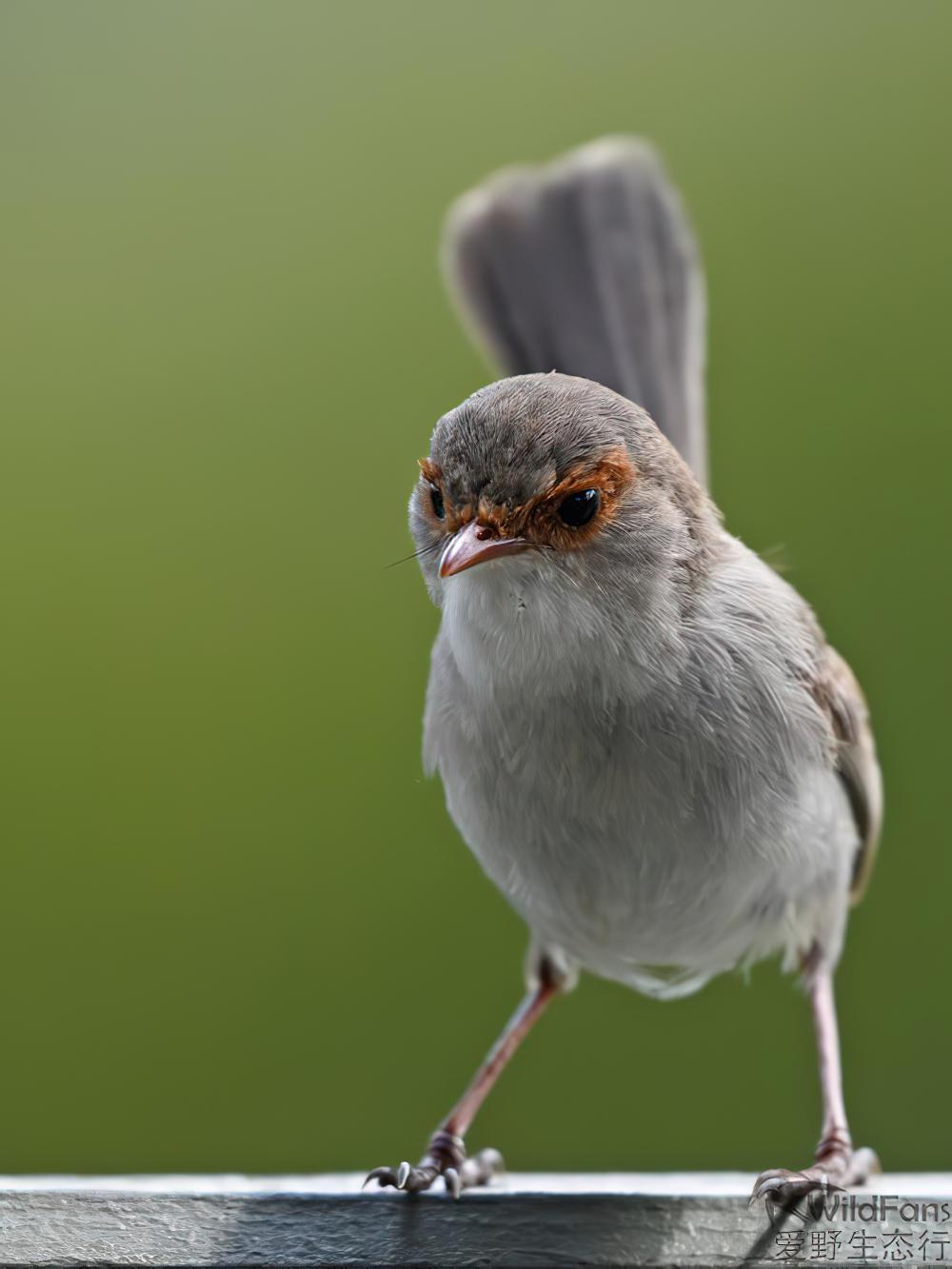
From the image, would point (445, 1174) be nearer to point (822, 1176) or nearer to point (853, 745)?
point (822, 1176)

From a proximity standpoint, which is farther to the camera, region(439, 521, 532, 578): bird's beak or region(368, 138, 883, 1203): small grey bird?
region(368, 138, 883, 1203): small grey bird

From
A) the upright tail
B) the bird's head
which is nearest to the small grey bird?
the bird's head

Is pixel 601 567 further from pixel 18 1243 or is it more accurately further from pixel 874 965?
pixel 874 965

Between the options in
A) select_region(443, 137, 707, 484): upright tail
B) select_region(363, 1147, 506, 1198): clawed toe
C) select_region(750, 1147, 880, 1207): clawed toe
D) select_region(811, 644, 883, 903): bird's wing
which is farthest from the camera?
select_region(443, 137, 707, 484): upright tail

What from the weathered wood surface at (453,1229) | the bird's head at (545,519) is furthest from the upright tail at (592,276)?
the weathered wood surface at (453,1229)

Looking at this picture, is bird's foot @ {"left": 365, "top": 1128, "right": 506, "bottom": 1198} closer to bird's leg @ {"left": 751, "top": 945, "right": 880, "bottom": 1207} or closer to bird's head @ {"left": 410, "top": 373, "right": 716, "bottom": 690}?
bird's leg @ {"left": 751, "top": 945, "right": 880, "bottom": 1207}

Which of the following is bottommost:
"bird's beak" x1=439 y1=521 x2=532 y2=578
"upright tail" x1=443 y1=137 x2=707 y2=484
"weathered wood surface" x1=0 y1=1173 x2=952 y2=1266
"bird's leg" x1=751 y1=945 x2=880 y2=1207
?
"bird's leg" x1=751 y1=945 x2=880 y2=1207

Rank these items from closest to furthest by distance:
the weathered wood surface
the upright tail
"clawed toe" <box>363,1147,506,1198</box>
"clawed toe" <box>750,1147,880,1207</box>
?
the weathered wood surface
"clawed toe" <box>750,1147,880,1207</box>
"clawed toe" <box>363,1147,506,1198</box>
the upright tail

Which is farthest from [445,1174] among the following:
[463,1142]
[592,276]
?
[592,276]
